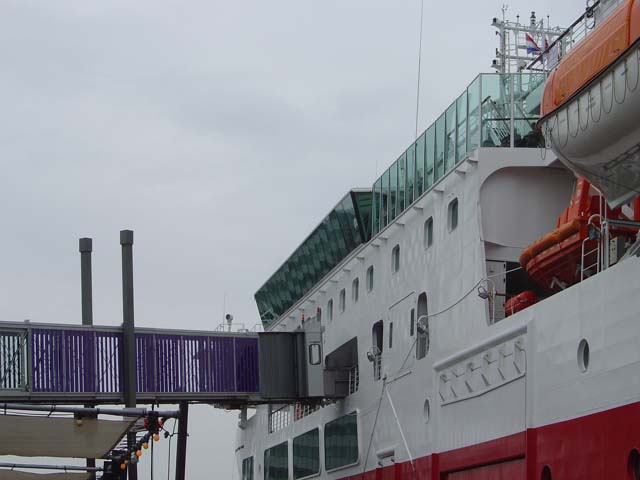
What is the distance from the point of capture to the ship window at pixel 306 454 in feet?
97.2

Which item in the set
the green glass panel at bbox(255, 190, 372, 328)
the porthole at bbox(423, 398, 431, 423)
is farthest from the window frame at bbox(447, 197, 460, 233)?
the green glass panel at bbox(255, 190, 372, 328)

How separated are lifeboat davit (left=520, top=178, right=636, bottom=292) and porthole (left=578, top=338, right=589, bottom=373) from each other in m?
1.26

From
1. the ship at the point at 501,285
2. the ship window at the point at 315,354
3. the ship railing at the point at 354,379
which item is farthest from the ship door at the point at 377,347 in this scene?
the ship window at the point at 315,354

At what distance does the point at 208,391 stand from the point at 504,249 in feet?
32.5

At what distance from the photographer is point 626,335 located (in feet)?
47.6

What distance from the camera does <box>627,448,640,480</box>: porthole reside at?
14258mm

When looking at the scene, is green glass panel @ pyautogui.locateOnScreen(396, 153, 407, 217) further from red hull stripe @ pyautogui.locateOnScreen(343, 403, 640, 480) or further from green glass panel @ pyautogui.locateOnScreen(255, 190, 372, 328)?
red hull stripe @ pyautogui.locateOnScreen(343, 403, 640, 480)

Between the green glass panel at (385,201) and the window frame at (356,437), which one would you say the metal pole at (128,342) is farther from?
the green glass panel at (385,201)

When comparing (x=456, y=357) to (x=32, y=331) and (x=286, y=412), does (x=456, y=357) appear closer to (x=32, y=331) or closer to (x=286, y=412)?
(x=32, y=331)

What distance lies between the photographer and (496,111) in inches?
815

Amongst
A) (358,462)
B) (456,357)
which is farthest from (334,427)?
(456,357)

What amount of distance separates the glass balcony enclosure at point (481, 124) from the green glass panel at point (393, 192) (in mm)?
1062

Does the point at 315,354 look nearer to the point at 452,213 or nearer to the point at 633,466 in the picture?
the point at 452,213

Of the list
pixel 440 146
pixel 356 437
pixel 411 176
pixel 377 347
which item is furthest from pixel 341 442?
pixel 440 146
